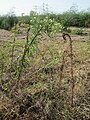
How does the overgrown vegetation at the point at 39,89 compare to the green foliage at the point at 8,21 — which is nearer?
the overgrown vegetation at the point at 39,89

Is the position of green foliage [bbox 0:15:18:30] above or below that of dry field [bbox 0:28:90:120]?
above

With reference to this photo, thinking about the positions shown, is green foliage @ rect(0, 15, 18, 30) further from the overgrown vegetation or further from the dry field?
the overgrown vegetation

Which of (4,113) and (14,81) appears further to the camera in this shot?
(14,81)

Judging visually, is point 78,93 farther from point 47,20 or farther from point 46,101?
point 47,20

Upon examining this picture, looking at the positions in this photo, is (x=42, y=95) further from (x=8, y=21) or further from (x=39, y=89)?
(x=8, y=21)

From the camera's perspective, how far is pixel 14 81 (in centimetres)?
299

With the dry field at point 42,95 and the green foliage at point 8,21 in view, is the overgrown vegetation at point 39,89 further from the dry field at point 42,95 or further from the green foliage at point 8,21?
the green foliage at point 8,21

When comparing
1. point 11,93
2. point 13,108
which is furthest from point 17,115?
point 11,93

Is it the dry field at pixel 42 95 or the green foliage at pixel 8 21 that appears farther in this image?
the green foliage at pixel 8 21

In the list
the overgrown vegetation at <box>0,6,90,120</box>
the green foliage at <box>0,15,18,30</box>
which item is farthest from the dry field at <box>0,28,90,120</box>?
the green foliage at <box>0,15,18,30</box>

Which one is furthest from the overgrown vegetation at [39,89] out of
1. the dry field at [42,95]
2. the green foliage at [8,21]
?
the green foliage at [8,21]

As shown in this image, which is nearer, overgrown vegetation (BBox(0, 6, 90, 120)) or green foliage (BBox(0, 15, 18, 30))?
overgrown vegetation (BBox(0, 6, 90, 120))

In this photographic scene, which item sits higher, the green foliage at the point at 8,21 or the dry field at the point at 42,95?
the green foliage at the point at 8,21

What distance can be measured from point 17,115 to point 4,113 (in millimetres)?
128
